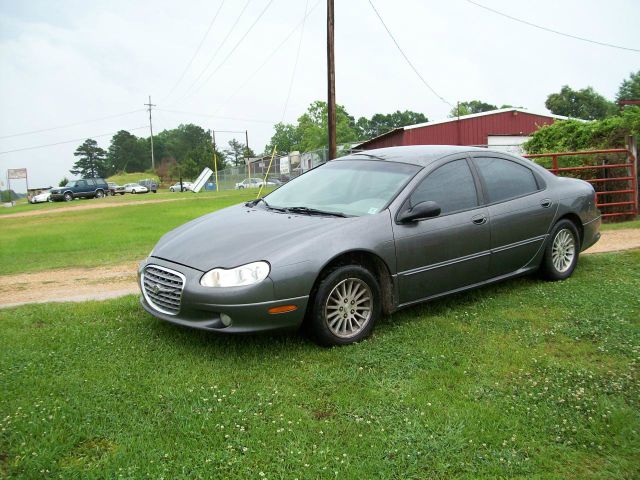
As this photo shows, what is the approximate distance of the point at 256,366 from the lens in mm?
3984

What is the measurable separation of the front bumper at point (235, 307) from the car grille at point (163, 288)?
76 millimetres

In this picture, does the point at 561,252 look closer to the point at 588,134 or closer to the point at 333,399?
the point at 333,399

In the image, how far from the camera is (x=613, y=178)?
11602mm

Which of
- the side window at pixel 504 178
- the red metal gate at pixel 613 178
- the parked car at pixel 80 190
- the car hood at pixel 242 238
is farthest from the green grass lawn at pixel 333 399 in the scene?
the parked car at pixel 80 190

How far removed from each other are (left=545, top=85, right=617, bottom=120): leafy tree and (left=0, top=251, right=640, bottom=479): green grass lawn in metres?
88.2

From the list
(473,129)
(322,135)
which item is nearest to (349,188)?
(473,129)

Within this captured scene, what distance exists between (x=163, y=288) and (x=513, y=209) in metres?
3.41

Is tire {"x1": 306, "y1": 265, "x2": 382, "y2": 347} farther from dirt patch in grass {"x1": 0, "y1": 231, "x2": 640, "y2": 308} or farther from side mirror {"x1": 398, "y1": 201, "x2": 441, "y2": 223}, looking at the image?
dirt patch in grass {"x1": 0, "y1": 231, "x2": 640, "y2": 308}

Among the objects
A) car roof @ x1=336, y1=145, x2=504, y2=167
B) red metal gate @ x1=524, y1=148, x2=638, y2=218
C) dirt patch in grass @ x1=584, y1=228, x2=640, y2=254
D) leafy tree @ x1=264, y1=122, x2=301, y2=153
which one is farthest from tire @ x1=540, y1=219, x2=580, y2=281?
leafy tree @ x1=264, y1=122, x2=301, y2=153

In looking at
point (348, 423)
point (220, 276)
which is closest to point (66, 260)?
point (220, 276)

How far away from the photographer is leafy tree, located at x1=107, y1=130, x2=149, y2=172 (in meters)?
127

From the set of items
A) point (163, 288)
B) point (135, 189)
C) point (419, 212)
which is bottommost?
point (163, 288)

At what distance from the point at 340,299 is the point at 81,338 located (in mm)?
2144

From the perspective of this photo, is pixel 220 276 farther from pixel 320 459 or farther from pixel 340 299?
pixel 320 459
